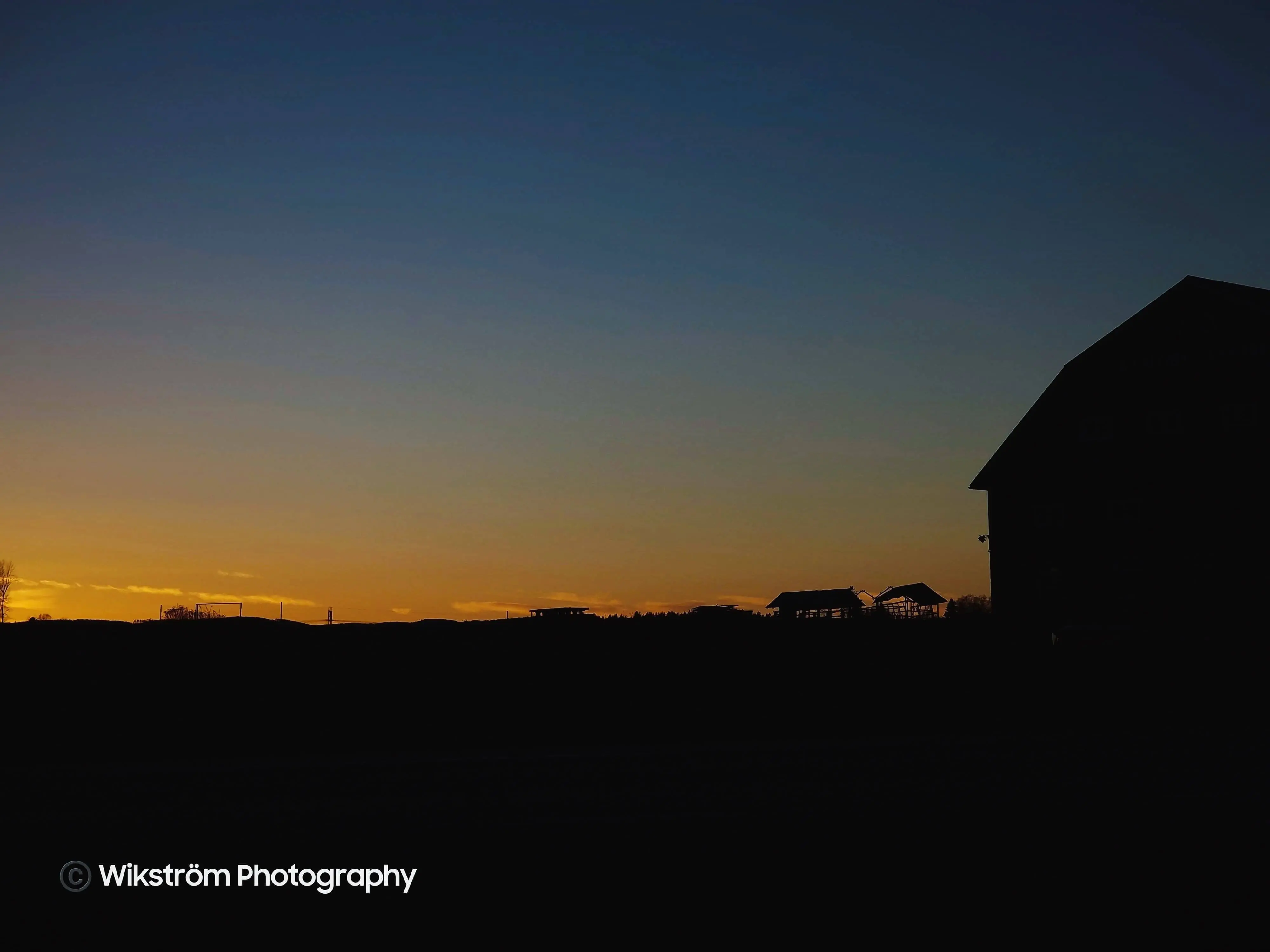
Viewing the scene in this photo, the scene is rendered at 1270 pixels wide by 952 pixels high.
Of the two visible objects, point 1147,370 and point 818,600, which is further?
point 818,600

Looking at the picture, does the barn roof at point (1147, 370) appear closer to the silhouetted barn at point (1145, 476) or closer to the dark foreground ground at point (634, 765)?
the silhouetted barn at point (1145, 476)

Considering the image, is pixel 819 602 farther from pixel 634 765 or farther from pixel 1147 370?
pixel 634 765

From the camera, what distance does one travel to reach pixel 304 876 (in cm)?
858

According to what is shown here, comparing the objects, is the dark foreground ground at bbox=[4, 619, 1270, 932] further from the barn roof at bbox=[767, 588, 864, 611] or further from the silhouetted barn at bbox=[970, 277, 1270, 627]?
the barn roof at bbox=[767, 588, 864, 611]

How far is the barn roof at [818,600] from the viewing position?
203 ft

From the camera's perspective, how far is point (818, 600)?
66.4m

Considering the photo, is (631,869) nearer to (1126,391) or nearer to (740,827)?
(740,827)

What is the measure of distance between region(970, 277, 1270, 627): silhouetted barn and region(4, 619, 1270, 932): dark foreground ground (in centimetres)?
761

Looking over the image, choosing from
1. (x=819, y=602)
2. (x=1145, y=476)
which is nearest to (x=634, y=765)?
(x=1145, y=476)

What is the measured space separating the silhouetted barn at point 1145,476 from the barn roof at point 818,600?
1258 cm

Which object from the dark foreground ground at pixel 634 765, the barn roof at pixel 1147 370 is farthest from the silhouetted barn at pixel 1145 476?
the dark foreground ground at pixel 634 765

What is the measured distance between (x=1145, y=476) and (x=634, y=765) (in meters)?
35.3

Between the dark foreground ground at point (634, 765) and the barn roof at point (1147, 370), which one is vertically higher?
the barn roof at point (1147, 370)

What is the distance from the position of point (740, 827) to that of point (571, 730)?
505 inches
